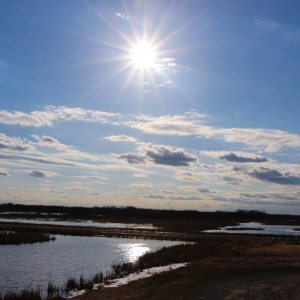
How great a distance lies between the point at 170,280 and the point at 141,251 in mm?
25222

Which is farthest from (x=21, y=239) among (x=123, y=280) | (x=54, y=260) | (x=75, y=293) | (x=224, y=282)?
(x=224, y=282)

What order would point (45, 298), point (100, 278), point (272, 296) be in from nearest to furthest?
point (272, 296), point (45, 298), point (100, 278)

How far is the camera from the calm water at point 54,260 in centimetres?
3122

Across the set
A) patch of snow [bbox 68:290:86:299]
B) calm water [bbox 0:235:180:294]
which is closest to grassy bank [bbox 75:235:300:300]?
patch of snow [bbox 68:290:86:299]

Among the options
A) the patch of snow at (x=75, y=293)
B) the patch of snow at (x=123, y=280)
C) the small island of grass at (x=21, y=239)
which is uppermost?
the small island of grass at (x=21, y=239)

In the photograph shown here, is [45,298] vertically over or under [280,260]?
under

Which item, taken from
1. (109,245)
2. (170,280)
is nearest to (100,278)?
(170,280)

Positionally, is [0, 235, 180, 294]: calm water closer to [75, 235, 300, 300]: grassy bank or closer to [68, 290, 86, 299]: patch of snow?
[68, 290, 86, 299]: patch of snow

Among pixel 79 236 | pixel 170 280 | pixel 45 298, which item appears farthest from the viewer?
pixel 79 236

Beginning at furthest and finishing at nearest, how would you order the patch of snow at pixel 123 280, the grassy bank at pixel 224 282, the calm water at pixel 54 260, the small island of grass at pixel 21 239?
the small island of grass at pixel 21 239
the calm water at pixel 54 260
the patch of snow at pixel 123 280
the grassy bank at pixel 224 282

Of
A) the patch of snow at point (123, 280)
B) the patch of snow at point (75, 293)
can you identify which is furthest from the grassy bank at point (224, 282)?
the patch of snow at point (123, 280)

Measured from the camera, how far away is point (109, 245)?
Result: 58.8 meters

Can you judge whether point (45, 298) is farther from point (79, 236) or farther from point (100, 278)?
point (79, 236)

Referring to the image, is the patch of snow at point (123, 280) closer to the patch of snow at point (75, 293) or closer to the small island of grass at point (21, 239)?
the patch of snow at point (75, 293)
